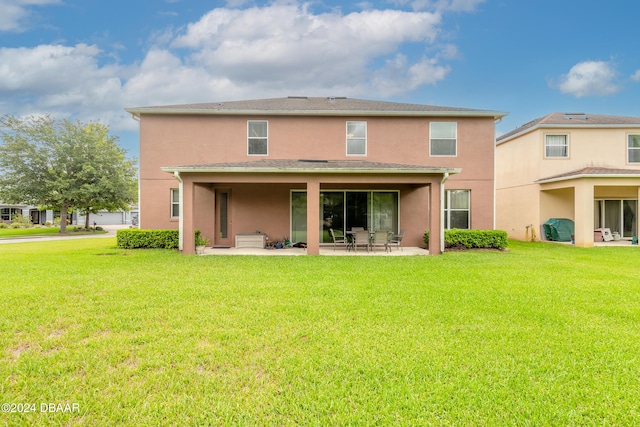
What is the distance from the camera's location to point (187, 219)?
1166 centimetres

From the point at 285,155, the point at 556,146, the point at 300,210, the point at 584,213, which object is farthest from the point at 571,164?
the point at 285,155

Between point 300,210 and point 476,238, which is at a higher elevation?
point 300,210

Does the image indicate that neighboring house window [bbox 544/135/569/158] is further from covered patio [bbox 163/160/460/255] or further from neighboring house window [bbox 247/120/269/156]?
neighboring house window [bbox 247/120/269/156]

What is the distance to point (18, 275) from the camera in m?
7.78

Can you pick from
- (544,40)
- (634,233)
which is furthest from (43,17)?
(634,233)

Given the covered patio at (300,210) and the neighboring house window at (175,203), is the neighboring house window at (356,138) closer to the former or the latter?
the covered patio at (300,210)

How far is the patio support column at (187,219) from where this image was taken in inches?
458

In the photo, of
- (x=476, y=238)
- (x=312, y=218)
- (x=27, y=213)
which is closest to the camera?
(x=312, y=218)

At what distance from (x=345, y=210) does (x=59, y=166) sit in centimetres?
2398

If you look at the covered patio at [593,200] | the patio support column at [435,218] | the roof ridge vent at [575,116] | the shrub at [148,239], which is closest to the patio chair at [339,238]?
the patio support column at [435,218]

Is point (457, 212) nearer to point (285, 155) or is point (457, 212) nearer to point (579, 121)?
point (285, 155)

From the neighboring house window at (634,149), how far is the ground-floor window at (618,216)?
2.38 m

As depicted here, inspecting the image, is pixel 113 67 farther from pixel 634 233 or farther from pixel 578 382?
pixel 634 233

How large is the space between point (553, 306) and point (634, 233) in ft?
58.3
